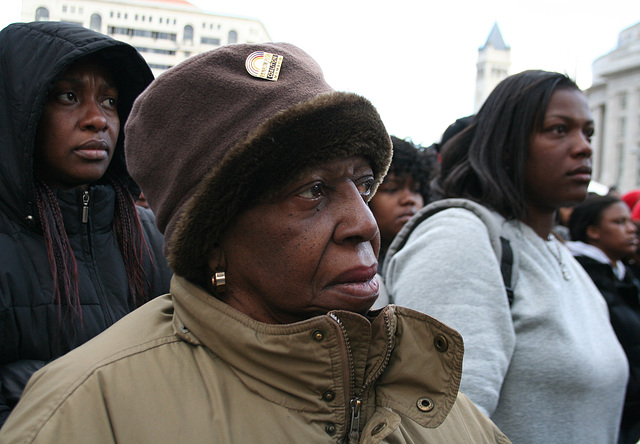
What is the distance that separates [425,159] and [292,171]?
113 inches

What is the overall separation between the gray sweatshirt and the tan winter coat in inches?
23.7

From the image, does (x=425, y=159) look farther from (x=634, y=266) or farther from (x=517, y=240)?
(x=634, y=266)

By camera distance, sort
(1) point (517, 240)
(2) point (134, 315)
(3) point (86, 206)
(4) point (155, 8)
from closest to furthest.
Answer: (2) point (134, 315)
(3) point (86, 206)
(1) point (517, 240)
(4) point (155, 8)

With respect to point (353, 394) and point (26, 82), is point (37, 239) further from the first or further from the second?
point (353, 394)

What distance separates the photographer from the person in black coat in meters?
3.56

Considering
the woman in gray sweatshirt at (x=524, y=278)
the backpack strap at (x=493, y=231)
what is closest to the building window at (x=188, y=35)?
the woman in gray sweatshirt at (x=524, y=278)

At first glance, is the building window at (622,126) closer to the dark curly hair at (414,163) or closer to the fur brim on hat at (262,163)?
the dark curly hair at (414,163)

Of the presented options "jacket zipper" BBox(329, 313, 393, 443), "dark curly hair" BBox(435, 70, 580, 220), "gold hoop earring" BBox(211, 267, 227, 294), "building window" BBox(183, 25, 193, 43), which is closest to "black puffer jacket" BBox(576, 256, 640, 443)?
"dark curly hair" BBox(435, 70, 580, 220)

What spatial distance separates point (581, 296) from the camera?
2387 millimetres

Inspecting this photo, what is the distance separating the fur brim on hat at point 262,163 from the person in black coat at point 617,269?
3.13m

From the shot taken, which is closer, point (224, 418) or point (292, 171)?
point (224, 418)

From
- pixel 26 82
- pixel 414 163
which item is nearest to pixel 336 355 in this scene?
pixel 26 82

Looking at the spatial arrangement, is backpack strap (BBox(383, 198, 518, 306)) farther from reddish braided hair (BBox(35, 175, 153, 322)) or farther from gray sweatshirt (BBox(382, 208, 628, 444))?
reddish braided hair (BBox(35, 175, 153, 322))

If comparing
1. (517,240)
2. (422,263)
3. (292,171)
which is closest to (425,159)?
(517,240)
